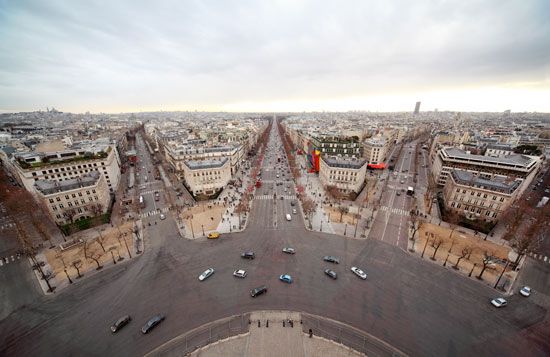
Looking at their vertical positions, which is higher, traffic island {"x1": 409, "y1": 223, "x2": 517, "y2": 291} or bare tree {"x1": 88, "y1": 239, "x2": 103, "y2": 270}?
traffic island {"x1": 409, "y1": 223, "x2": 517, "y2": 291}

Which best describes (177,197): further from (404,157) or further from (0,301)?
(404,157)

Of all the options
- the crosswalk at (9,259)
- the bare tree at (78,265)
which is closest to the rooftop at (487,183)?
the bare tree at (78,265)

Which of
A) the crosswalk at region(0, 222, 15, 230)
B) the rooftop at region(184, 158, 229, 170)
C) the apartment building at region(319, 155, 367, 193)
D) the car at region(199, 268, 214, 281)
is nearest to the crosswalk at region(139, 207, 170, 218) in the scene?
the rooftop at region(184, 158, 229, 170)

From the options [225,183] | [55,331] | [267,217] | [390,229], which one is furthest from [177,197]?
[390,229]

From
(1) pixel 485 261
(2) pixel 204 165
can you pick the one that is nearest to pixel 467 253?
(1) pixel 485 261

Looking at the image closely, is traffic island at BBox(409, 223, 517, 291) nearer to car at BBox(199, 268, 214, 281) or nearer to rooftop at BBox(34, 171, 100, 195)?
car at BBox(199, 268, 214, 281)

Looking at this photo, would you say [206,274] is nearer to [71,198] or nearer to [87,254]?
[87,254]
